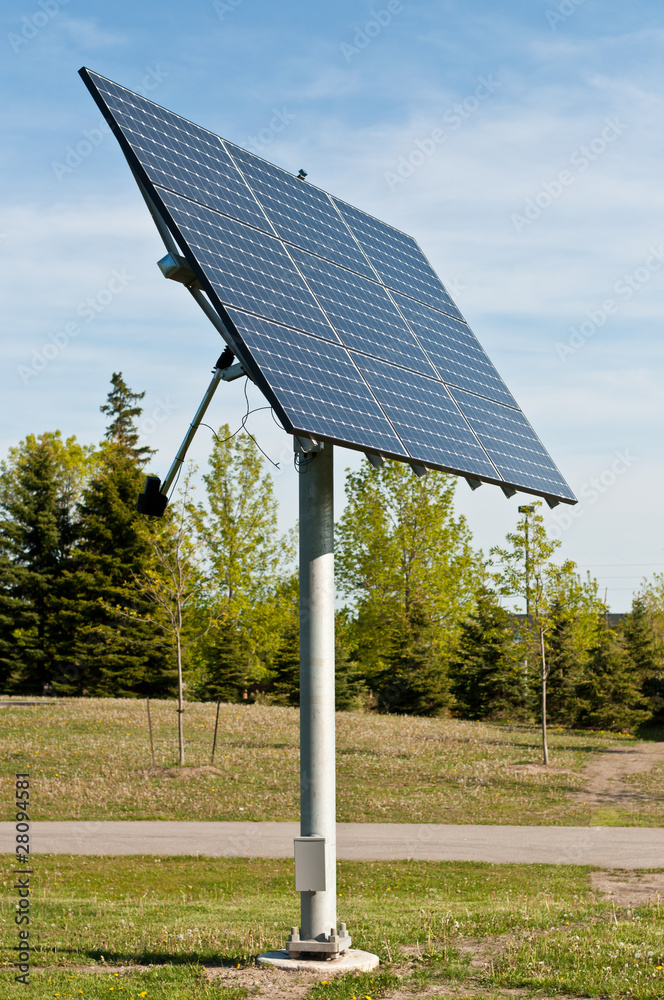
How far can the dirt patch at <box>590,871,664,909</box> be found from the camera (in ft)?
39.1

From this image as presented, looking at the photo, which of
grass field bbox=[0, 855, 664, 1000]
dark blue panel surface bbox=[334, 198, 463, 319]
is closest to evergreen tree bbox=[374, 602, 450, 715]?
grass field bbox=[0, 855, 664, 1000]

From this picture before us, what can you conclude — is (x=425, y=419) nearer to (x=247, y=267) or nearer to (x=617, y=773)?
(x=247, y=267)

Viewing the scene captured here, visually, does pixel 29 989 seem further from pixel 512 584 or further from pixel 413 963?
pixel 512 584

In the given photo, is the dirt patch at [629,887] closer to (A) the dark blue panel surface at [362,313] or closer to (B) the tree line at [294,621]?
(A) the dark blue panel surface at [362,313]

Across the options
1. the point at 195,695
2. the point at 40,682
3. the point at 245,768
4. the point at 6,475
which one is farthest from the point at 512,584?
the point at 6,475

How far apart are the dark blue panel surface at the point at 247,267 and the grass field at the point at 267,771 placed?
1280 centimetres

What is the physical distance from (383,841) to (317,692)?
30.7 ft

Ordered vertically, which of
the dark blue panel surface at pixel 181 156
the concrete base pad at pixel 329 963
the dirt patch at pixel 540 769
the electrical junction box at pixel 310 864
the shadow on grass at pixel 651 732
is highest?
the dark blue panel surface at pixel 181 156

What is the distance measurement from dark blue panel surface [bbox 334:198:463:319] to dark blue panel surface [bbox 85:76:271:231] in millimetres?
2724

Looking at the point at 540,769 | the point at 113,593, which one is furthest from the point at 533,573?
the point at 113,593

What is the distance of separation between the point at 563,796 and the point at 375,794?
4.38 metres

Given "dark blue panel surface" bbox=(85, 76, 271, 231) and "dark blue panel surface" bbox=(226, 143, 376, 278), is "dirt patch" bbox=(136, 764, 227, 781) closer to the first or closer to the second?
"dark blue panel surface" bbox=(226, 143, 376, 278)

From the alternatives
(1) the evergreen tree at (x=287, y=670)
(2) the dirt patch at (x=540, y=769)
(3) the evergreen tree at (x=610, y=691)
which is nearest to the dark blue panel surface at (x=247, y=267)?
(2) the dirt patch at (x=540, y=769)

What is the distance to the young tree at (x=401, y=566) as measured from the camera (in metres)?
42.2
